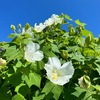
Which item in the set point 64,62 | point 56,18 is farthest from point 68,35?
point 64,62

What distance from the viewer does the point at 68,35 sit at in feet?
8.59

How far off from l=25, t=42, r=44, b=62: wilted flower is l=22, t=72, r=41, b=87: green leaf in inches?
4.0

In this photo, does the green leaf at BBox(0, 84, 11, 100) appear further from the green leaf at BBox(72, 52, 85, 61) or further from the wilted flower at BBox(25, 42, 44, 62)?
the green leaf at BBox(72, 52, 85, 61)

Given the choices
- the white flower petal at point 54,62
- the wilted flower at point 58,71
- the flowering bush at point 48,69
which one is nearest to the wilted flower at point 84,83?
the flowering bush at point 48,69

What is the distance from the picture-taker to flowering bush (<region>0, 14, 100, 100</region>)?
1962 mm

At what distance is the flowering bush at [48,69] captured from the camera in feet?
6.44

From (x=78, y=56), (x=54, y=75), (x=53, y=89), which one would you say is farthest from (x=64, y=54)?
(x=53, y=89)

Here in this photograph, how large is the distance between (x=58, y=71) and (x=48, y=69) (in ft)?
0.42

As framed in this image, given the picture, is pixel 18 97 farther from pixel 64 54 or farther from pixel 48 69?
pixel 64 54

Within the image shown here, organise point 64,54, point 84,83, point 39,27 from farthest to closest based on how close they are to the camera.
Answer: point 39,27 → point 64,54 → point 84,83

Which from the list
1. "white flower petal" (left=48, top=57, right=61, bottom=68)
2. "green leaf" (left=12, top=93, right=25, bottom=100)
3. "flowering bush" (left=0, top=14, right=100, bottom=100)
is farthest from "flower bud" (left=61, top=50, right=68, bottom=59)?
"green leaf" (left=12, top=93, right=25, bottom=100)

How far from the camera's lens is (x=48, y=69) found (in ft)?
6.73

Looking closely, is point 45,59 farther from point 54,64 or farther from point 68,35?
point 68,35

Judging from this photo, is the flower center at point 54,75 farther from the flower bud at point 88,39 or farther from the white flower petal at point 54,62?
the flower bud at point 88,39
